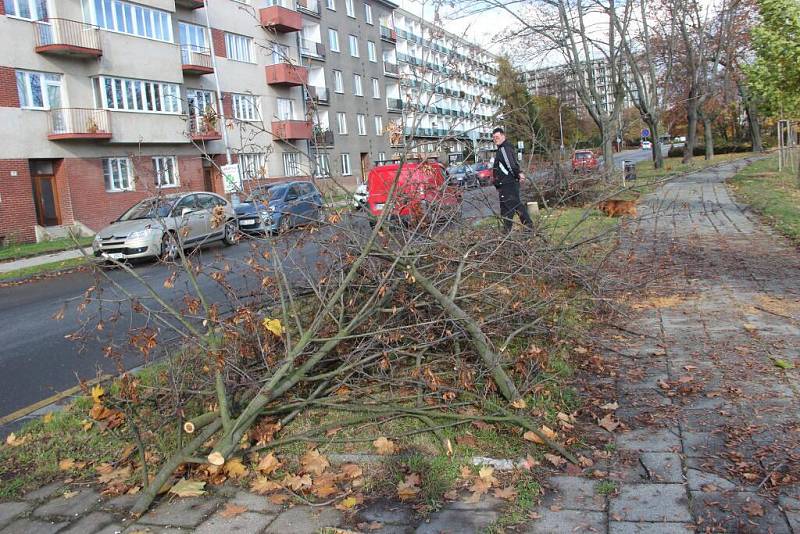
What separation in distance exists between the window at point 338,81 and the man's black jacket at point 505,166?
40.2 m

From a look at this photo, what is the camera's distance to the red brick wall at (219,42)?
117ft

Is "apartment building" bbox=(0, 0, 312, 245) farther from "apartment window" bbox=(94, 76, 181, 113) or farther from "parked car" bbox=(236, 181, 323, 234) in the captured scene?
"parked car" bbox=(236, 181, 323, 234)

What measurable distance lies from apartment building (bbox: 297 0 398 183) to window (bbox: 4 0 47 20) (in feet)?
66.5

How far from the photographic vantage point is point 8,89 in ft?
79.5

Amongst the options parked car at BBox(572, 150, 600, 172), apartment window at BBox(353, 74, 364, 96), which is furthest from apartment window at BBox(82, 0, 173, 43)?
apartment window at BBox(353, 74, 364, 96)

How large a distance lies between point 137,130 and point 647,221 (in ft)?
74.8

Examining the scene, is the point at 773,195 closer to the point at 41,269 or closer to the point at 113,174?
the point at 41,269

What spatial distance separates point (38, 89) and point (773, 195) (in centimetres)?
2519

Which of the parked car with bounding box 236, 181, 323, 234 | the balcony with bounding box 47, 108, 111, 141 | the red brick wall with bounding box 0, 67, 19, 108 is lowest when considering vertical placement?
the parked car with bounding box 236, 181, 323, 234

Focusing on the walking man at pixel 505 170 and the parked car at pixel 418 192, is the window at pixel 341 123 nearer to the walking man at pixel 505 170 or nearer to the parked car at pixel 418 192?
the walking man at pixel 505 170

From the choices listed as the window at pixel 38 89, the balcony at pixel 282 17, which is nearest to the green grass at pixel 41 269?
the window at pixel 38 89

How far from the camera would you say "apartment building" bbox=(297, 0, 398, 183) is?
47.5 meters

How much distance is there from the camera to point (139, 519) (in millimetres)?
Answer: 3436

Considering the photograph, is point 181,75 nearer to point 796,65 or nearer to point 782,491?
point 796,65
